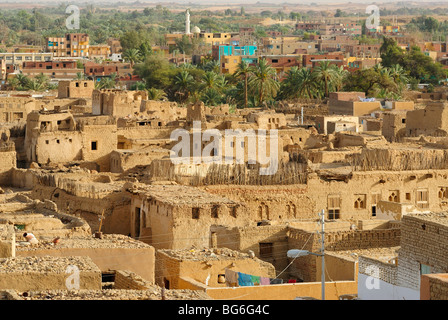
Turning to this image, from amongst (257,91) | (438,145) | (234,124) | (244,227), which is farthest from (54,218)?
(257,91)

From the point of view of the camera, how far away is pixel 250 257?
23000mm

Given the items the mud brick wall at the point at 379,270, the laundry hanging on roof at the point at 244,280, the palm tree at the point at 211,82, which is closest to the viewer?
the mud brick wall at the point at 379,270

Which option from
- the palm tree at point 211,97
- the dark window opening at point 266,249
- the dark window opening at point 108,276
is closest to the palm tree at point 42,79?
the palm tree at point 211,97

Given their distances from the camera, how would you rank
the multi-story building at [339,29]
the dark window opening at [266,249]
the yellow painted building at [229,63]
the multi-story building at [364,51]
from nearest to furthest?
the dark window opening at [266,249], the yellow painted building at [229,63], the multi-story building at [364,51], the multi-story building at [339,29]

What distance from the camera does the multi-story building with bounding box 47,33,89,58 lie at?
124731 millimetres

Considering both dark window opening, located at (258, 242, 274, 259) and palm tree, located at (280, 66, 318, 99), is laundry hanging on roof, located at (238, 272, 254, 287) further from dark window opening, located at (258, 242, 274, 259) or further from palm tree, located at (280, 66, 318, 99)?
palm tree, located at (280, 66, 318, 99)

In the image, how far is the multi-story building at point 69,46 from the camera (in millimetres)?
124731

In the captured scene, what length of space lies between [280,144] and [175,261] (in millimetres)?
14489

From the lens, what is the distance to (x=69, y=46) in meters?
126

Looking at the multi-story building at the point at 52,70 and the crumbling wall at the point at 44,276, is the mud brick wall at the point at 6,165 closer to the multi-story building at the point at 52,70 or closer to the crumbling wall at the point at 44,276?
the crumbling wall at the point at 44,276

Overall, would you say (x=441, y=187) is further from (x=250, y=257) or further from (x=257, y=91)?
(x=257, y=91)

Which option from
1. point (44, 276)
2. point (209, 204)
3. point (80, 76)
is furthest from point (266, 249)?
point (80, 76)

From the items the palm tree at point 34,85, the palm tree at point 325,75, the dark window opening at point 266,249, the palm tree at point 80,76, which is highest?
the palm tree at point 325,75

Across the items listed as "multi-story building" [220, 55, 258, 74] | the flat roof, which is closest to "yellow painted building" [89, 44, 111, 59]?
"multi-story building" [220, 55, 258, 74]
